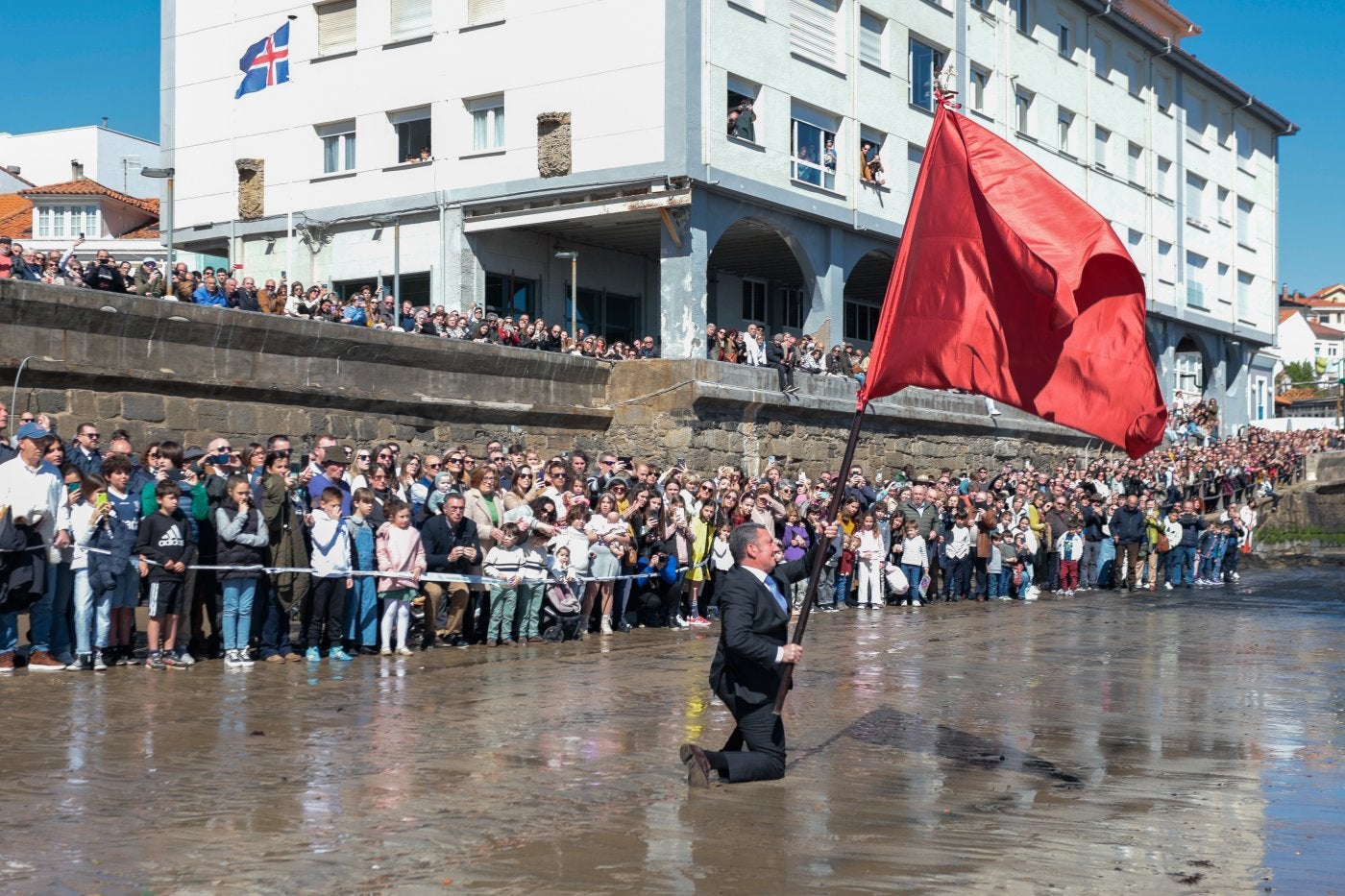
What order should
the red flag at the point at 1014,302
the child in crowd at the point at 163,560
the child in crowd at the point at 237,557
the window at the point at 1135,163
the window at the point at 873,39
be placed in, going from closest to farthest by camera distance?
1. the red flag at the point at 1014,302
2. the child in crowd at the point at 163,560
3. the child in crowd at the point at 237,557
4. the window at the point at 873,39
5. the window at the point at 1135,163

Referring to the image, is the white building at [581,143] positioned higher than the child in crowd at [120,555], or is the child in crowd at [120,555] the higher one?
the white building at [581,143]

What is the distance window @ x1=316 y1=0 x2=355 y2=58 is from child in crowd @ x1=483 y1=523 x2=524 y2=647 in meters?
20.0

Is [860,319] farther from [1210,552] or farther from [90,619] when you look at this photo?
[90,619]

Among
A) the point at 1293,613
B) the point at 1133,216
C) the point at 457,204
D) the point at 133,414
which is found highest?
the point at 1133,216

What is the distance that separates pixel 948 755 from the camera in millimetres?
9086

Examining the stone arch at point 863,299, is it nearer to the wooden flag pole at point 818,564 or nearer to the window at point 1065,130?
the window at point 1065,130

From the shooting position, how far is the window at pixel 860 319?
42.6 meters

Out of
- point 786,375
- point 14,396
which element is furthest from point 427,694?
point 786,375

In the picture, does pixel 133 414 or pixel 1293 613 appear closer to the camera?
pixel 133 414

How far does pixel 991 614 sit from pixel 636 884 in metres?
16.0

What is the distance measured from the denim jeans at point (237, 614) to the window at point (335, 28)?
21926 millimetres

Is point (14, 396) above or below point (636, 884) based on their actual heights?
above

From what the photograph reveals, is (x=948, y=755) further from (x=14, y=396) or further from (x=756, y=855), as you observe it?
(x=14, y=396)

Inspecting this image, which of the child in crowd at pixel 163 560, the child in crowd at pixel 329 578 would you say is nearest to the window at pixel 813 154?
the child in crowd at pixel 329 578
